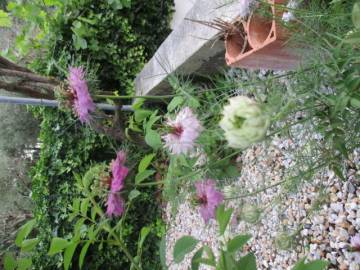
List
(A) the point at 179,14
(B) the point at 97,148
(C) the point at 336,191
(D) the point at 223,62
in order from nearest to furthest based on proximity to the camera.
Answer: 1. (C) the point at 336,191
2. (D) the point at 223,62
3. (B) the point at 97,148
4. (A) the point at 179,14

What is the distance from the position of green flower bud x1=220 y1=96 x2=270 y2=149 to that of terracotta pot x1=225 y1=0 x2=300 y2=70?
54cm

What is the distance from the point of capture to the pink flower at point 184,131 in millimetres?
834

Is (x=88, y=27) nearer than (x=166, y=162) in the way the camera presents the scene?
No

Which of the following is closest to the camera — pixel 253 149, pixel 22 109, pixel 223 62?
pixel 223 62

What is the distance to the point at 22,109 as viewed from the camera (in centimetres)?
408

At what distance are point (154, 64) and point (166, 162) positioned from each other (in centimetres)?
61

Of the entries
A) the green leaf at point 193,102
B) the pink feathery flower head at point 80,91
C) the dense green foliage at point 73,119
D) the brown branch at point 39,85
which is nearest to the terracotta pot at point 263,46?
the green leaf at point 193,102

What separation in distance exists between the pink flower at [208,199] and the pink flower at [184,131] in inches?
13.8

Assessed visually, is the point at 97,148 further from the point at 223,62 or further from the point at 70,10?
the point at 223,62

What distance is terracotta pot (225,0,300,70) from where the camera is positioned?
1.12 metres

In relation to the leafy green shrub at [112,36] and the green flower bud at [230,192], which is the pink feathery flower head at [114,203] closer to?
the green flower bud at [230,192]

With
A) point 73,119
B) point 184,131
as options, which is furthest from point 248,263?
point 73,119

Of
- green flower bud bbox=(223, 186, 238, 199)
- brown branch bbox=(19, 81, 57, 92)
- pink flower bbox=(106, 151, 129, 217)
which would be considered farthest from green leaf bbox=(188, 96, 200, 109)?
brown branch bbox=(19, 81, 57, 92)

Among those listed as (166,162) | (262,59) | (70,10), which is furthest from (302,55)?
(70,10)
